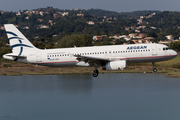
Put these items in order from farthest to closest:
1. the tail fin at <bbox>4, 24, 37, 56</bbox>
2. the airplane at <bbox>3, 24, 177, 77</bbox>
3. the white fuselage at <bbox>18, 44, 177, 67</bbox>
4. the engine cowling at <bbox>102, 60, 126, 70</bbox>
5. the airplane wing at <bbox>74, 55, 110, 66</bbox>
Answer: the tail fin at <bbox>4, 24, 37, 56</bbox> → the white fuselage at <bbox>18, 44, 177, 67</bbox> → the airplane at <bbox>3, 24, 177, 77</bbox> → the engine cowling at <bbox>102, 60, 126, 70</bbox> → the airplane wing at <bbox>74, 55, 110, 66</bbox>

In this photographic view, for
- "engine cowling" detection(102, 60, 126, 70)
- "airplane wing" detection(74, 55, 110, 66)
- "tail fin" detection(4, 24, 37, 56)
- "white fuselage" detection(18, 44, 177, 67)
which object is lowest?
"engine cowling" detection(102, 60, 126, 70)

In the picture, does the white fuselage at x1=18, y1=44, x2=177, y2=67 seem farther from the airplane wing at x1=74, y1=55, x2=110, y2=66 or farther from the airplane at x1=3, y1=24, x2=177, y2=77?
the airplane wing at x1=74, y1=55, x2=110, y2=66

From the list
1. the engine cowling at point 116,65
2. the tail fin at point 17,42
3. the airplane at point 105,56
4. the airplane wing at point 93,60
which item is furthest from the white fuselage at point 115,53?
the tail fin at point 17,42

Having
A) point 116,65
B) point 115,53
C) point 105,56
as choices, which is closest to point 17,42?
point 105,56

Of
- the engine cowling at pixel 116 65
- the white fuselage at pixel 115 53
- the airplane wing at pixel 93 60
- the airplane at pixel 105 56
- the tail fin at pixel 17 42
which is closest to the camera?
the airplane wing at pixel 93 60

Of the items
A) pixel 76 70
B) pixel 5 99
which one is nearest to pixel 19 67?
pixel 76 70

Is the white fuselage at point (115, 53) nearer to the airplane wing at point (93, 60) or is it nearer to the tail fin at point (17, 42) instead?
the airplane wing at point (93, 60)

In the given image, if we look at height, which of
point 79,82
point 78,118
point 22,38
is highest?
point 22,38

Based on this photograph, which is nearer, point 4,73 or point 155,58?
point 155,58

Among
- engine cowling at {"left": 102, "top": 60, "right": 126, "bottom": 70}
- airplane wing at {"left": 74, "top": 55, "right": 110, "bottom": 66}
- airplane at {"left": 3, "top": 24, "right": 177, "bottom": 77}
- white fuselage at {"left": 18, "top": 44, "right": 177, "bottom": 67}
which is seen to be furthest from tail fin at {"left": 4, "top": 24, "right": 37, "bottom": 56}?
engine cowling at {"left": 102, "top": 60, "right": 126, "bottom": 70}

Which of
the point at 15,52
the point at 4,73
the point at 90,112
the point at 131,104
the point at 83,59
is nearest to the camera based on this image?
the point at 83,59

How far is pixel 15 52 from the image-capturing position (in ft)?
193

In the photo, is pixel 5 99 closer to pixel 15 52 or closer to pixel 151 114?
pixel 15 52

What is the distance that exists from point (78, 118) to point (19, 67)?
187 feet
